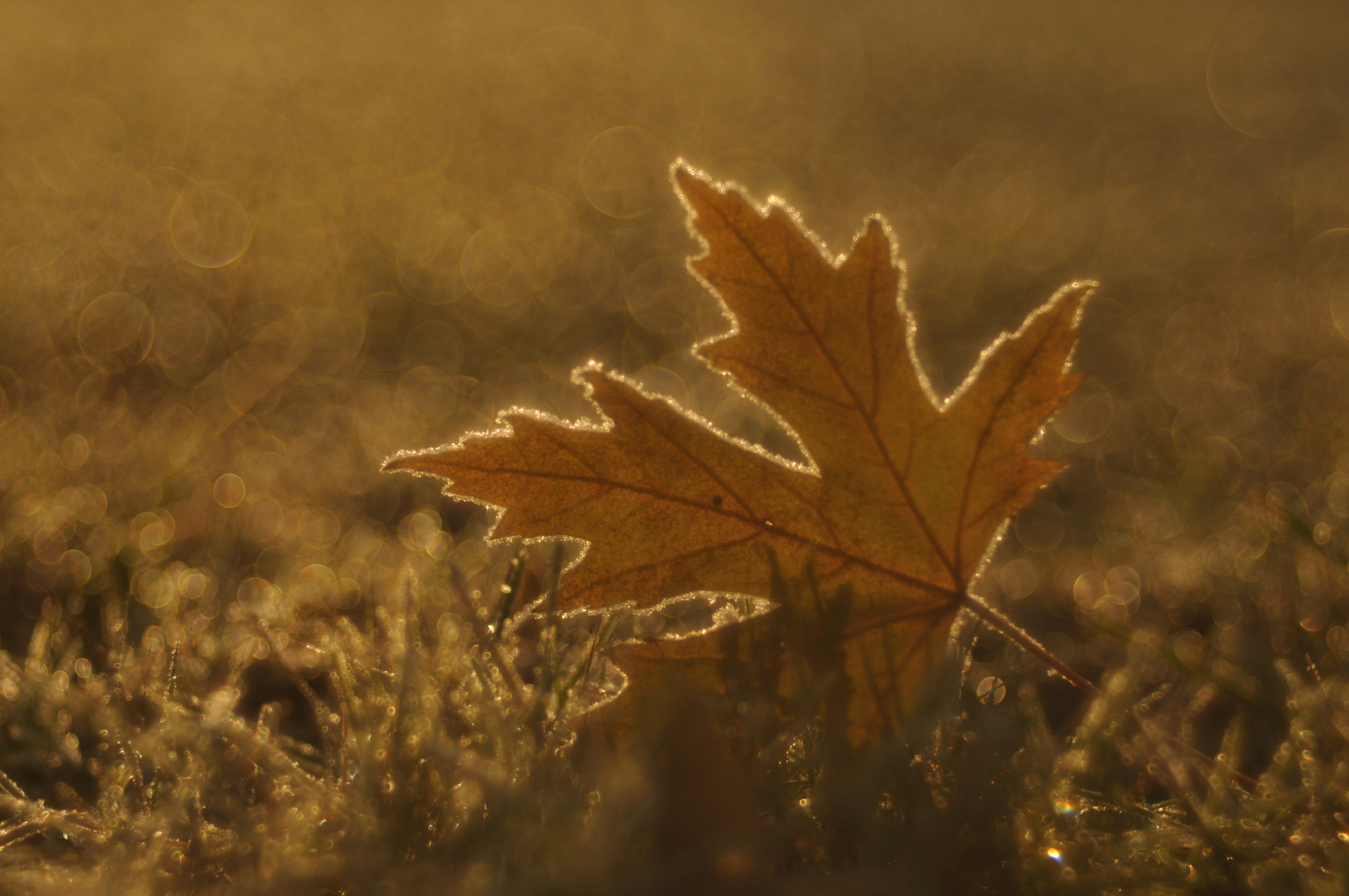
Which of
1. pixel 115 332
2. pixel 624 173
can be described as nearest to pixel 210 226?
pixel 115 332

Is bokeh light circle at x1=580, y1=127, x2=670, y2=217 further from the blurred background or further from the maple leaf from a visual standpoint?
the maple leaf

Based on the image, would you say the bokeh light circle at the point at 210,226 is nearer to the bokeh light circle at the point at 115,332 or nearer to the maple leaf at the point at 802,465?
the bokeh light circle at the point at 115,332

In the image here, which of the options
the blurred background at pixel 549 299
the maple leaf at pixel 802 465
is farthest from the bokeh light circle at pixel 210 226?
the maple leaf at pixel 802 465

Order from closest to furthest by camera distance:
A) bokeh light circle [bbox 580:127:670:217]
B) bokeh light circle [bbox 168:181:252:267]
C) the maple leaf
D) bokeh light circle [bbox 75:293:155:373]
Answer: the maple leaf, bokeh light circle [bbox 75:293:155:373], bokeh light circle [bbox 168:181:252:267], bokeh light circle [bbox 580:127:670:217]

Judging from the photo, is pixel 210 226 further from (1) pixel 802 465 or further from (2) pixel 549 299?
(1) pixel 802 465

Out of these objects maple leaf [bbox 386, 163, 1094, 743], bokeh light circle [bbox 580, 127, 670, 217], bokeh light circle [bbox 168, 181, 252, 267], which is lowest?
maple leaf [bbox 386, 163, 1094, 743]

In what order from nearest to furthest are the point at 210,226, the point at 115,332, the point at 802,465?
the point at 802,465, the point at 115,332, the point at 210,226

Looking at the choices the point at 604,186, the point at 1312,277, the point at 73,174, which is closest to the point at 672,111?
the point at 604,186

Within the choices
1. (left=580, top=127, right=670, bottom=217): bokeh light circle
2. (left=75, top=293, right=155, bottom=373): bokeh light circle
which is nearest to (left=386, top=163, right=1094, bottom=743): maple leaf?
(left=75, top=293, right=155, bottom=373): bokeh light circle
